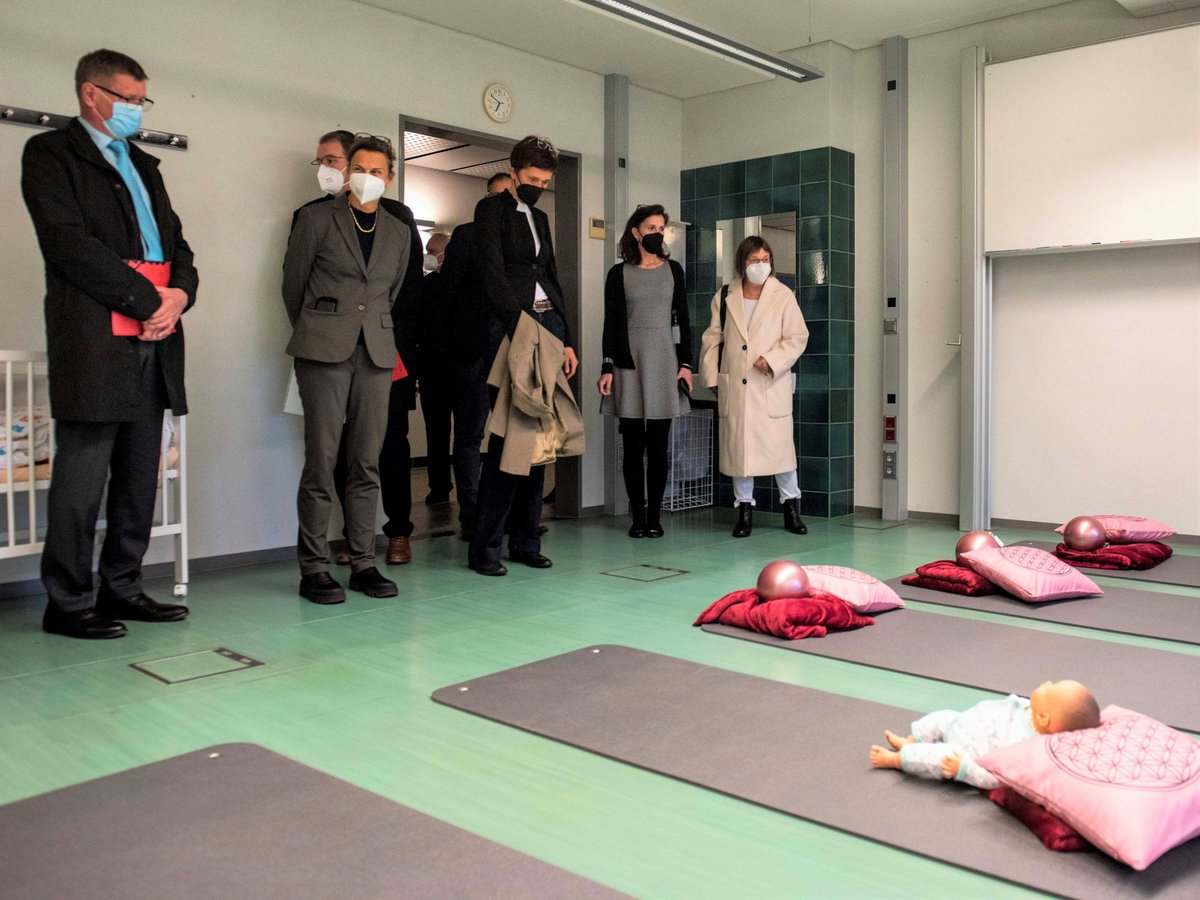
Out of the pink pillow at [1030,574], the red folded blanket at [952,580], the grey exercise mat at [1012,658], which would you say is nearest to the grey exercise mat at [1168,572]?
the pink pillow at [1030,574]

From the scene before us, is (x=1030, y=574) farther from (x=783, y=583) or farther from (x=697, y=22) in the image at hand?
(x=697, y=22)

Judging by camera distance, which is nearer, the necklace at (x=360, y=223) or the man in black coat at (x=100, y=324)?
the man in black coat at (x=100, y=324)

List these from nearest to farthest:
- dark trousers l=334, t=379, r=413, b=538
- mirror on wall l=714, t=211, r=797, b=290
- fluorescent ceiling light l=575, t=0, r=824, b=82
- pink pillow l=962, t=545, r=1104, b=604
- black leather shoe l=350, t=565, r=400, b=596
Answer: pink pillow l=962, t=545, r=1104, b=604, black leather shoe l=350, t=565, r=400, b=596, fluorescent ceiling light l=575, t=0, r=824, b=82, dark trousers l=334, t=379, r=413, b=538, mirror on wall l=714, t=211, r=797, b=290

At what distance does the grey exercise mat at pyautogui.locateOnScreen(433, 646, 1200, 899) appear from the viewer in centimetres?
184

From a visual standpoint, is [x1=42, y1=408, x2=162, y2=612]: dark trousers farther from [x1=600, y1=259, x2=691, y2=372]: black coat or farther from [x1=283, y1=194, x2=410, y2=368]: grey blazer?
[x1=600, y1=259, x2=691, y2=372]: black coat

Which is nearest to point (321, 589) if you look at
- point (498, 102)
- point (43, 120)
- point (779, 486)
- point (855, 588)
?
point (855, 588)

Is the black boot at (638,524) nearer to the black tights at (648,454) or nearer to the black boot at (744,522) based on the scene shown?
the black tights at (648,454)

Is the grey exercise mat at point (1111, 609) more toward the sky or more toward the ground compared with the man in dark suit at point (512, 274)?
more toward the ground

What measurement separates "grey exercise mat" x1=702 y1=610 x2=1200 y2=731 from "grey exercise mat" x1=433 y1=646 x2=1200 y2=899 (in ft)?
1.30

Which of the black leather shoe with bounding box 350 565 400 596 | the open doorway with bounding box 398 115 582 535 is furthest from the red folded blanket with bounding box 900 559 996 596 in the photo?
the open doorway with bounding box 398 115 582 535

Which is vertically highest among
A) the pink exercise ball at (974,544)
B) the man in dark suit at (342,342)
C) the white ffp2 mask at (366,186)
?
the white ffp2 mask at (366,186)

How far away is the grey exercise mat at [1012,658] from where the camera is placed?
2.76m

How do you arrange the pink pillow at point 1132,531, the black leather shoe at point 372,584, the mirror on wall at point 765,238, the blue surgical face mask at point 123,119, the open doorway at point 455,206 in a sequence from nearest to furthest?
the blue surgical face mask at point 123,119
the black leather shoe at point 372,584
the pink pillow at point 1132,531
the open doorway at point 455,206
the mirror on wall at point 765,238

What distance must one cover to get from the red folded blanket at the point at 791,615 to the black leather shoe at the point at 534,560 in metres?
1.21
